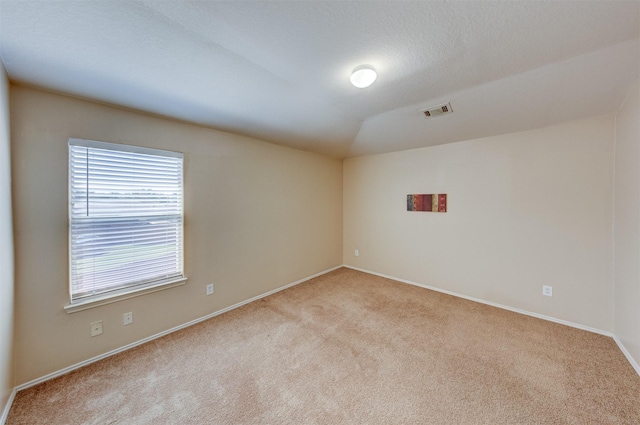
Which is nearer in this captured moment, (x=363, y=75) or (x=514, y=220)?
(x=363, y=75)

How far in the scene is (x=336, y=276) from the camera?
4246 mm

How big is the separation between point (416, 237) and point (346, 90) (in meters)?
2.59

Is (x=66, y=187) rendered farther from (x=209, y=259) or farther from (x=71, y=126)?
(x=209, y=259)

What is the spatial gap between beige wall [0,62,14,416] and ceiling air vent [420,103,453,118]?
3484 millimetres

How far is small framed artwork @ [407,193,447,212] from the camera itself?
3.50m

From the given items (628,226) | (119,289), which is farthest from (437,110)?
(119,289)

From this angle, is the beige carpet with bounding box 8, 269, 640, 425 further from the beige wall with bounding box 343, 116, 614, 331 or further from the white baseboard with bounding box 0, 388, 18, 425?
the beige wall with bounding box 343, 116, 614, 331

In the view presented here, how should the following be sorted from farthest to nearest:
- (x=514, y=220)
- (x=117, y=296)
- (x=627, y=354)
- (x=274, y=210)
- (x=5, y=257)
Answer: (x=274, y=210) → (x=514, y=220) → (x=117, y=296) → (x=627, y=354) → (x=5, y=257)

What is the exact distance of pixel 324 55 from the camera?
1.75 m

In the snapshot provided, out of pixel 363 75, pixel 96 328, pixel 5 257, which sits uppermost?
pixel 363 75

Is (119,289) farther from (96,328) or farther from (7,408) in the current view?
(7,408)

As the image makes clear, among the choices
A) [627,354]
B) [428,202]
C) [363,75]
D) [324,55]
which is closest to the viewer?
[324,55]

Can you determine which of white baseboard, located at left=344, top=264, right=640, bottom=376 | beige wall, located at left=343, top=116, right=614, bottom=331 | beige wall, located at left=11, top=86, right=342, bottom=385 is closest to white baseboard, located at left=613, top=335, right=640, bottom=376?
white baseboard, located at left=344, top=264, right=640, bottom=376

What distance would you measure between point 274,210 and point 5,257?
8.04ft
